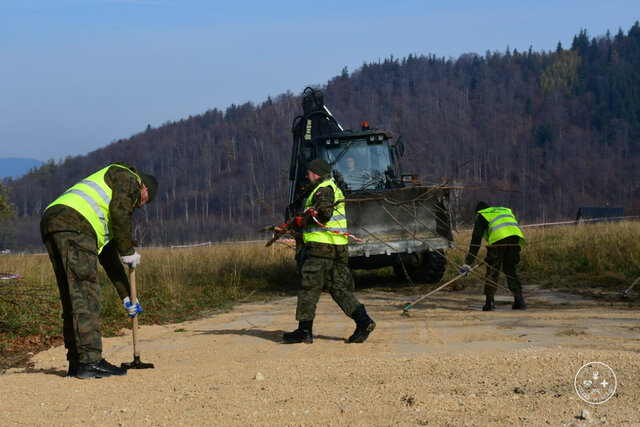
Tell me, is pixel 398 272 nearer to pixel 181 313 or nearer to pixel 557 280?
pixel 557 280

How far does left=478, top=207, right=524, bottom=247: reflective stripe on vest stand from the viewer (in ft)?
35.2

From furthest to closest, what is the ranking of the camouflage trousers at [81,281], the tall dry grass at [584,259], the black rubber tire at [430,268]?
the black rubber tire at [430,268] < the tall dry grass at [584,259] < the camouflage trousers at [81,281]

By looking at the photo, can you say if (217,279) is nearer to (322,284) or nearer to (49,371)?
(322,284)

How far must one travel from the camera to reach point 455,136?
11862cm

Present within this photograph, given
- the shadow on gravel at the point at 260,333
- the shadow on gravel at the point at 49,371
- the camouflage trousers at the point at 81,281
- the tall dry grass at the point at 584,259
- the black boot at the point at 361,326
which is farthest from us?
the tall dry grass at the point at 584,259

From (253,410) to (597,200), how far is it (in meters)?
105

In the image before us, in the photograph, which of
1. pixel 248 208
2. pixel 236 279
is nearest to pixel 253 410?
pixel 236 279

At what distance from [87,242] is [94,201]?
0.35 m

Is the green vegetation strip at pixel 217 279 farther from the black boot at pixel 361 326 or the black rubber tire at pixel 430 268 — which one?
the black boot at pixel 361 326

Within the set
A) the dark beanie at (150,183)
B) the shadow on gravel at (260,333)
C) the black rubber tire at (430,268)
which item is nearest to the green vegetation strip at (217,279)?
the black rubber tire at (430,268)

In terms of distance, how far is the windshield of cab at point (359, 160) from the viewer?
47.9ft
